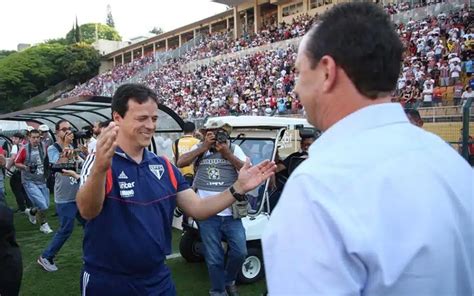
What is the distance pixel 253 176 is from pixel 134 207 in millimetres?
753

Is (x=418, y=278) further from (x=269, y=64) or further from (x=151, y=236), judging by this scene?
(x=269, y=64)

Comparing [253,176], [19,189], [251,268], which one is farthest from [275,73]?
[253,176]

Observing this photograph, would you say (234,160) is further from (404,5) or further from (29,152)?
(404,5)

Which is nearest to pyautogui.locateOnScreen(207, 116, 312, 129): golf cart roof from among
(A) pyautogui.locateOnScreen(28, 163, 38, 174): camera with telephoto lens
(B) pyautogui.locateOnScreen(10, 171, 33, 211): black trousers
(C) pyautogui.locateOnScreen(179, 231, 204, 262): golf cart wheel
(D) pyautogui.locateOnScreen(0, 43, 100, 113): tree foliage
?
(C) pyautogui.locateOnScreen(179, 231, 204, 262): golf cart wheel

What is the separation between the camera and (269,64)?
30.2 metres

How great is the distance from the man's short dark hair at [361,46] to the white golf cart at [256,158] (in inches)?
162

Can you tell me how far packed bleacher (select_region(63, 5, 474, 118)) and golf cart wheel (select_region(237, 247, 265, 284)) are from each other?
534 centimetres

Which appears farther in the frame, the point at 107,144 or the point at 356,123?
the point at 107,144

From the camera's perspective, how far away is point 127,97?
291cm

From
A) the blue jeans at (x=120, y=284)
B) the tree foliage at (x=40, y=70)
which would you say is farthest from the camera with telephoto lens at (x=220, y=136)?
the tree foliage at (x=40, y=70)

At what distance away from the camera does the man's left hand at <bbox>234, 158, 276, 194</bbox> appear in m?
2.75

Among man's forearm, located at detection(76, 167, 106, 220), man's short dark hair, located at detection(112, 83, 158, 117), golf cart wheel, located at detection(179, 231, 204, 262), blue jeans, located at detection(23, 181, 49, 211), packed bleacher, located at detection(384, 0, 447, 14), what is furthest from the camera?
packed bleacher, located at detection(384, 0, 447, 14)

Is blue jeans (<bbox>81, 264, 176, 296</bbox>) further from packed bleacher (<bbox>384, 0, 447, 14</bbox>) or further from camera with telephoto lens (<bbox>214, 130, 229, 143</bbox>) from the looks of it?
packed bleacher (<bbox>384, 0, 447, 14</bbox>)

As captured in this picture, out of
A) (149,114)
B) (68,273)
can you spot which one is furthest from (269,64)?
(149,114)
